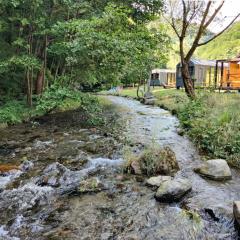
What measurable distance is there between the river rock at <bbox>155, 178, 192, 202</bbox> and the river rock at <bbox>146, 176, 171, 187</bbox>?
47cm

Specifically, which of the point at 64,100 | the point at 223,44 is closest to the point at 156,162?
the point at 64,100

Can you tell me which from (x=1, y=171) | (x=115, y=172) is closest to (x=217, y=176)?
(x=115, y=172)

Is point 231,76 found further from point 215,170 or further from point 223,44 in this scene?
point 223,44

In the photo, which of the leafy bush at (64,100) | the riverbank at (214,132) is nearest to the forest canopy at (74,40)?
the leafy bush at (64,100)

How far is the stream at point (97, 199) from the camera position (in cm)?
525

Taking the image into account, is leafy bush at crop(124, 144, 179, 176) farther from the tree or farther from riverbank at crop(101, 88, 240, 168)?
the tree

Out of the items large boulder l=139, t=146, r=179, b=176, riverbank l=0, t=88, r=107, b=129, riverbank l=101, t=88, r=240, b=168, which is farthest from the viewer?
riverbank l=0, t=88, r=107, b=129

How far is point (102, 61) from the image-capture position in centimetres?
1487

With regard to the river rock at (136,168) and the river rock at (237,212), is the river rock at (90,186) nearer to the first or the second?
the river rock at (136,168)

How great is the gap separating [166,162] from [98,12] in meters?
12.5

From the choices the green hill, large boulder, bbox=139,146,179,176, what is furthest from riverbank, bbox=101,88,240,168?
the green hill

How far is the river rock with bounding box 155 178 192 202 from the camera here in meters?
6.32

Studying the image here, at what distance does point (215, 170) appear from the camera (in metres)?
7.75

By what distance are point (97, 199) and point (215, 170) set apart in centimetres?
301
